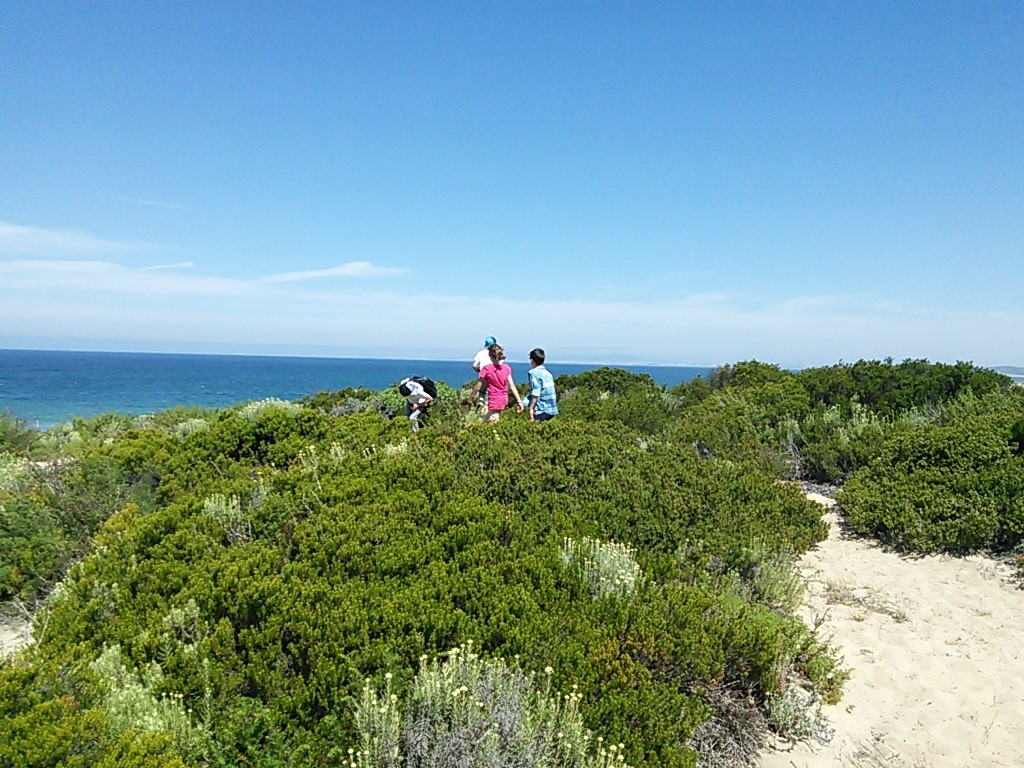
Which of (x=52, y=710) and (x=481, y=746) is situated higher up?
(x=52, y=710)

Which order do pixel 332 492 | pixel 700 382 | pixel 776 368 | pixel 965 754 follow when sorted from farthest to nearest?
pixel 776 368, pixel 700 382, pixel 332 492, pixel 965 754

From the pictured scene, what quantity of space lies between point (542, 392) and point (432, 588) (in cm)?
675

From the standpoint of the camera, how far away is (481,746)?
303 cm

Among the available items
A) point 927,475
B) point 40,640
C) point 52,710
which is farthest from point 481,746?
point 927,475

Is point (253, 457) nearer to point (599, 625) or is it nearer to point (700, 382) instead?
point (599, 625)

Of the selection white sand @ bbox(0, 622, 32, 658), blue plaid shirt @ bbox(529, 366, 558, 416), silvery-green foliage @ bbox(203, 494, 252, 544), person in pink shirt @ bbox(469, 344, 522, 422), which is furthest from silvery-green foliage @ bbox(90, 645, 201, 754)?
blue plaid shirt @ bbox(529, 366, 558, 416)

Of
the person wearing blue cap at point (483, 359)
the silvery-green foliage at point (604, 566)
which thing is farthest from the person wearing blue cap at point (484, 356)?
the silvery-green foliage at point (604, 566)

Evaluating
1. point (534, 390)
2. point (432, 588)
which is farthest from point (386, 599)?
point (534, 390)

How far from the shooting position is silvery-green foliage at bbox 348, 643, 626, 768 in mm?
2979

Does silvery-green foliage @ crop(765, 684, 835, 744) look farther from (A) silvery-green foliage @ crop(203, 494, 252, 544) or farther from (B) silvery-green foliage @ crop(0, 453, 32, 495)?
(B) silvery-green foliage @ crop(0, 453, 32, 495)

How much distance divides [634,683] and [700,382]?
14907 millimetres

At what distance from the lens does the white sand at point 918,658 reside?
395 cm

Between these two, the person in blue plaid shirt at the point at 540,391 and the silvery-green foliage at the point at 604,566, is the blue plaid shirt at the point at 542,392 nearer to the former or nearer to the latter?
the person in blue plaid shirt at the point at 540,391

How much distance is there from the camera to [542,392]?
35.0 feet
